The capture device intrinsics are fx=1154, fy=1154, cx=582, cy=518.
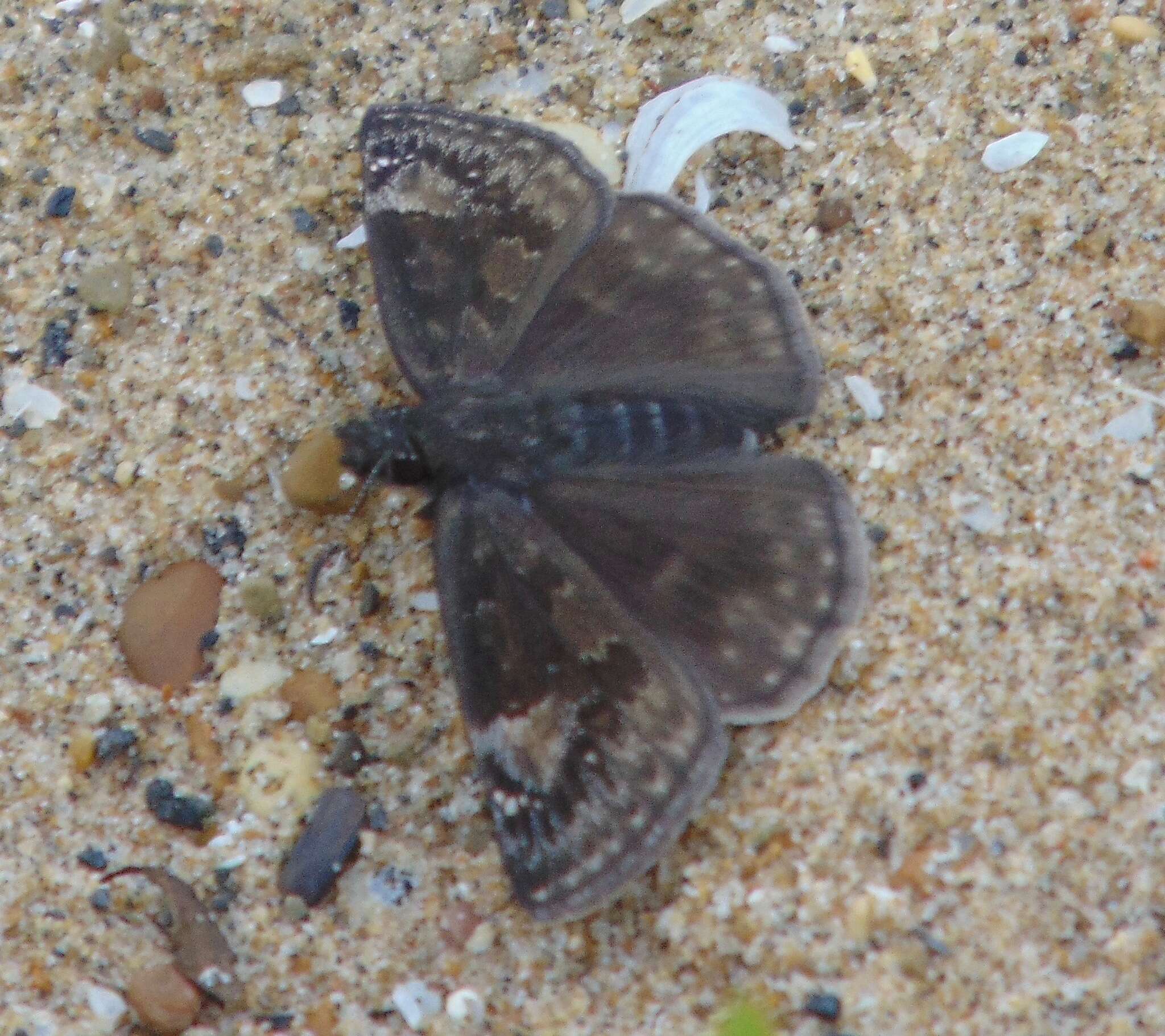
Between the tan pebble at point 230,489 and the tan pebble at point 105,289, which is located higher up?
the tan pebble at point 105,289

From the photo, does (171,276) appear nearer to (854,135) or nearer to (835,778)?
(854,135)

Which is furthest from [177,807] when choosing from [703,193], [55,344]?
[703,193]

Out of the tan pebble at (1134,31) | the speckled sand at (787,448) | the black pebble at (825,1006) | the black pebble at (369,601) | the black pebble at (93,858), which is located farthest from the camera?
the tan pebble at (1134,31)

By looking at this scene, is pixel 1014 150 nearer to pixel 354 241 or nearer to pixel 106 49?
pixel 354 241

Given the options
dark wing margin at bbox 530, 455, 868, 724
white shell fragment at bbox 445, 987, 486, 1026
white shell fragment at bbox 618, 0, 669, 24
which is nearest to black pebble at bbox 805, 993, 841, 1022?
dark wing margin at bbox 530, 455, 868, 724

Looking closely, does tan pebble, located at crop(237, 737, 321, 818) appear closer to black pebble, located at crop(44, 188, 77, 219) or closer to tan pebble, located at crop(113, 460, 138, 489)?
tan pebble, located at crop(113, 460, 138, 489)

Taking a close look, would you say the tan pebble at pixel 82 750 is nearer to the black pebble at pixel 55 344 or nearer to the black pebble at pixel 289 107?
the black pebble at pixel 55 344

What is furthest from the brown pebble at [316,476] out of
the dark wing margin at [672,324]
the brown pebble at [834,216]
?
the brown pebble at [834,216]

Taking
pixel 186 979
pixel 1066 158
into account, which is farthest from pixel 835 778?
pixel 1066 158
